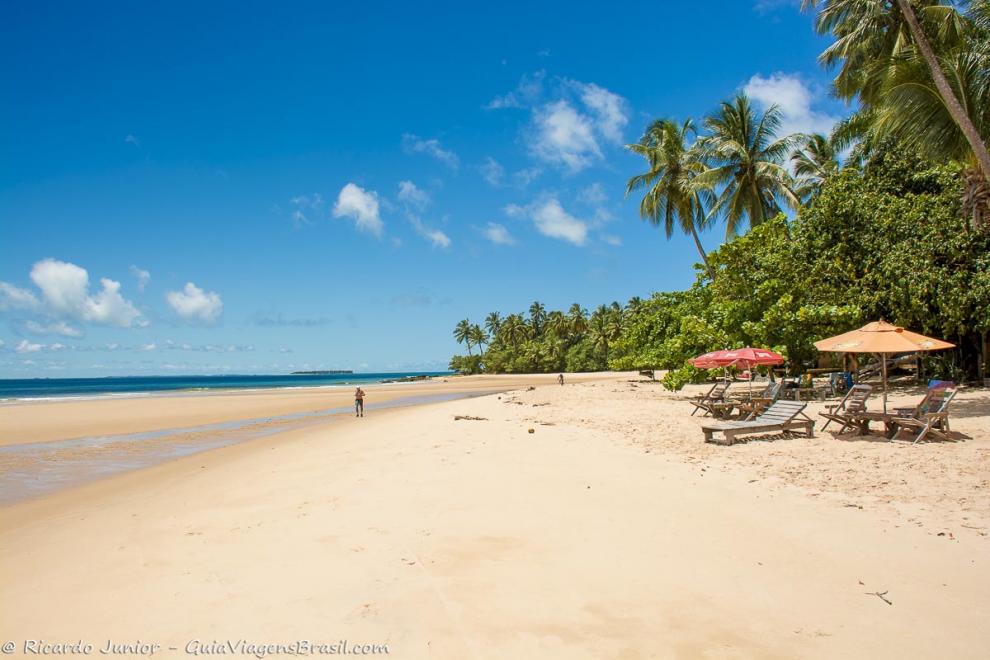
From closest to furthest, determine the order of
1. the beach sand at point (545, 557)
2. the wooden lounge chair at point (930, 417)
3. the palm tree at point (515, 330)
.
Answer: the beach sand at point (545, 557), the wooden lounge chair at point (930, 417), the palm tree at point (515, 330)

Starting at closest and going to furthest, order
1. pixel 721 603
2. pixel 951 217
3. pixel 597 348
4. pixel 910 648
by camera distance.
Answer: pixel 910 648, pixel 721 603, pixel 951 217, pixel 597 348

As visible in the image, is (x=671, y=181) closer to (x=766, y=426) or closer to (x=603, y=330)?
(x=766, y=426)

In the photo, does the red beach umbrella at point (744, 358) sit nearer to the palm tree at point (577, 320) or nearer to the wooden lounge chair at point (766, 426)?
the wooden lounge chair at point (766, 426)

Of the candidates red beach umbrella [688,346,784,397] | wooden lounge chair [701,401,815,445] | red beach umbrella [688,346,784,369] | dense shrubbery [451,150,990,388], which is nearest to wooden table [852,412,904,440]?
wooden lounge chair [701,401,815,445]

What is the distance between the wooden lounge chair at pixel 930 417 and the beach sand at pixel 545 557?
1.30 ft

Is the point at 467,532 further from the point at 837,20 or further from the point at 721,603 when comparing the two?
the point at 837,20

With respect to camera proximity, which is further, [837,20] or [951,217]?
[837,20]

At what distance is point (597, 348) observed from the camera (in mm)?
79000

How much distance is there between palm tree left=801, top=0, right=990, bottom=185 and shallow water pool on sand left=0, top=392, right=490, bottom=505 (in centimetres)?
1742

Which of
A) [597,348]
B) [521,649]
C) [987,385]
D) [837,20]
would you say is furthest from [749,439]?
[597,348]

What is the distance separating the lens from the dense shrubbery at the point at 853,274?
16219 millimetres

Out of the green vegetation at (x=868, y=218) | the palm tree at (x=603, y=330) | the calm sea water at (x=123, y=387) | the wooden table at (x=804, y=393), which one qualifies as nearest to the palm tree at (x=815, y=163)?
the green vegetation at (x=868, y=218)

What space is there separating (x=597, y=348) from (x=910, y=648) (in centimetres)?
7696

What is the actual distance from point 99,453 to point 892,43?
27.3m
